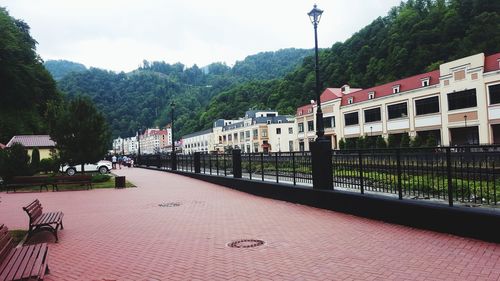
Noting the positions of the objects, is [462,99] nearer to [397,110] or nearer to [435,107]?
[435,107]

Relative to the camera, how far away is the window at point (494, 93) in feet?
123

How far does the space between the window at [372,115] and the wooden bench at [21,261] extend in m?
52.3

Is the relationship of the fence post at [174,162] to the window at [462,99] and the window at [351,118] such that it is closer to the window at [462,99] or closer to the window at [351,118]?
the window at [462,99]

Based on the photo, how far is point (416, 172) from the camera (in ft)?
26.6

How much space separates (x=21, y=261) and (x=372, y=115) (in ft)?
177

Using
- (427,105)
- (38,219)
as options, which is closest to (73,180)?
(38,219)

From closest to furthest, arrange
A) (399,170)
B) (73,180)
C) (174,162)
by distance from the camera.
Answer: (399,170)
(73,180)
(174,162)

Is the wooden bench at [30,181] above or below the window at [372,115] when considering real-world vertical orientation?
below

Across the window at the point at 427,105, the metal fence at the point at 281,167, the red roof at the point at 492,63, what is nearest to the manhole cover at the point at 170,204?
the metal fence at the point at 281,167

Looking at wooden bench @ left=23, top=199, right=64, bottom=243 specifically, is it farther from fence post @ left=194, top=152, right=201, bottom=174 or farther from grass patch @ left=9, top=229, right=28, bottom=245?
fence post @ left=194, top=152, right=201, bottom=174

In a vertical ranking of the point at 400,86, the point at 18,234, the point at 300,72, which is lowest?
the point at 18,234

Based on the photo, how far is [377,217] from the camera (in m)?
8.84

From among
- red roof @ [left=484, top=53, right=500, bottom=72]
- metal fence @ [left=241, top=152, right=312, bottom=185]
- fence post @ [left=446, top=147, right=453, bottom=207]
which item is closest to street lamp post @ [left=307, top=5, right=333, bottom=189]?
Result: metal fence @ [left=241, top=152, right=312, bottom=185]

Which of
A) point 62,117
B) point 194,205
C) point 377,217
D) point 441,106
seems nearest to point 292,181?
point 194,205
